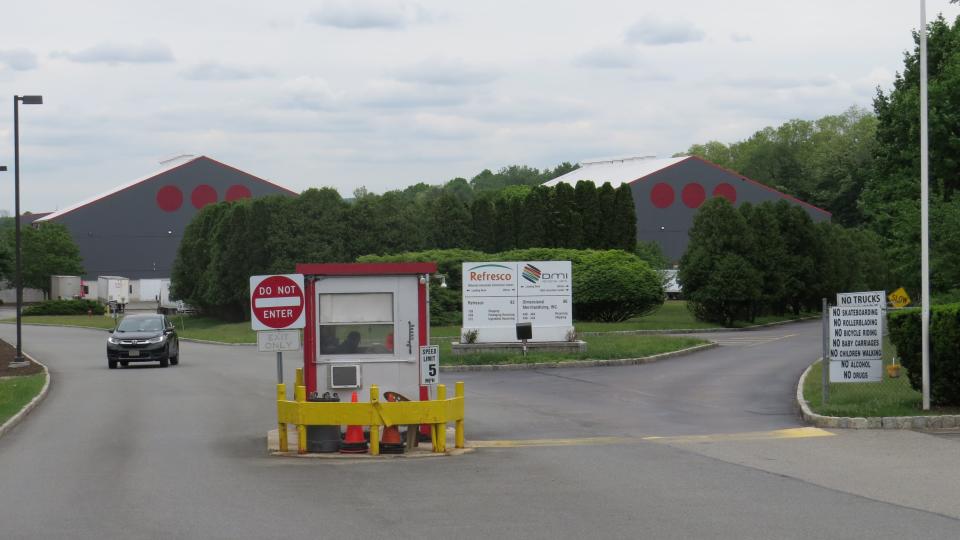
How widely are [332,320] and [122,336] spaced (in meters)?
21.5

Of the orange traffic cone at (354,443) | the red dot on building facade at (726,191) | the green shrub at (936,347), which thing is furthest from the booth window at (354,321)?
the red dot on building facade at (726,191)

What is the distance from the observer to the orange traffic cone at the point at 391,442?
1591 cm

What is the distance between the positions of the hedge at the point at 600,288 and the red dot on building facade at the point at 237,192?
4905cm

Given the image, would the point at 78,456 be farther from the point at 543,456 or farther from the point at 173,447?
the point at 543,456

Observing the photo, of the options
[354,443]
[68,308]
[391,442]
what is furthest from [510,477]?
[68,308]

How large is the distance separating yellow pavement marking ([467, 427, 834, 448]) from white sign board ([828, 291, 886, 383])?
236cm

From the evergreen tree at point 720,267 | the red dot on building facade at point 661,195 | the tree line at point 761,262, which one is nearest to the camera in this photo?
the evergreen tree at point 720,267

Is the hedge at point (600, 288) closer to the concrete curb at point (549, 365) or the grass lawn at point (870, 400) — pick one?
the concrete curb at point (549, 365)

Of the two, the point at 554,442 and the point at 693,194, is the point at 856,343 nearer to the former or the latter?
the point at 554,442

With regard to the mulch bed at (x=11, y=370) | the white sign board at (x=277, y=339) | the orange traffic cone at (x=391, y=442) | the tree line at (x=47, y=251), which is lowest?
the mulch bed at (x=11, y=370)

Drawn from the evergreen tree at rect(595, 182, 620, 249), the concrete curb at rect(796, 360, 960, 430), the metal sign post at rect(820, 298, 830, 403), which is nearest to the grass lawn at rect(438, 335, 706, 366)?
the metal sign post at rect(820, 298, 830, 403)

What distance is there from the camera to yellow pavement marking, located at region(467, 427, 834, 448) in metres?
17.0

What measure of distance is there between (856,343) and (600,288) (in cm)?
3624

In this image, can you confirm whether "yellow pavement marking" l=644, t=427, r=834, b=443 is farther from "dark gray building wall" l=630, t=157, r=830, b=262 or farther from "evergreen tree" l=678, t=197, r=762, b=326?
"dark gray building wall" l=630, t=157, r=830, b=262
